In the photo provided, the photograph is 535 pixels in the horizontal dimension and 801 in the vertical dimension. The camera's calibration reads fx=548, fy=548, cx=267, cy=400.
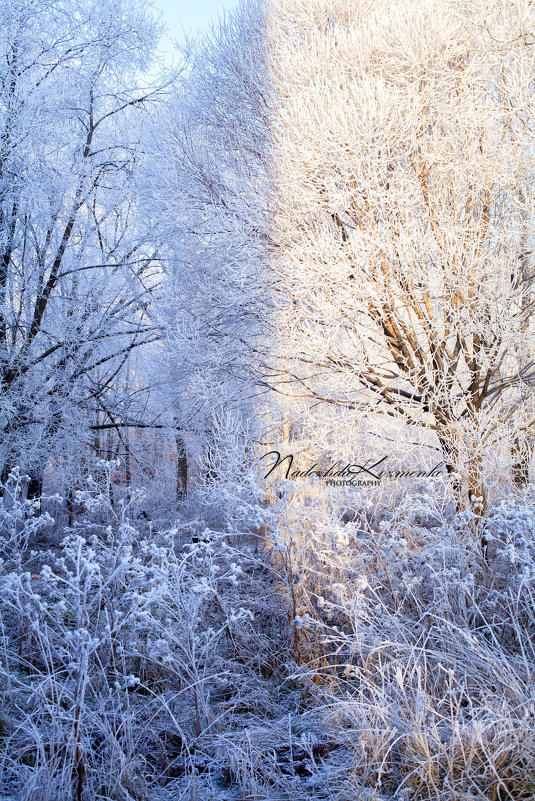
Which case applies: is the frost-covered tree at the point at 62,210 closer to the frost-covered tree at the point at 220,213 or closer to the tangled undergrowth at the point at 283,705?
the frost-covered tree at the point at 220,213

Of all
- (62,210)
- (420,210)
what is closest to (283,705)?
(420,210)

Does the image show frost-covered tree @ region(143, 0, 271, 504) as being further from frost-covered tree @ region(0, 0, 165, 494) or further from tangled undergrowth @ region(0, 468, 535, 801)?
tangled undergrowth @ region(0, 468, 535, 801)

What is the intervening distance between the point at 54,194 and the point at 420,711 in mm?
6538

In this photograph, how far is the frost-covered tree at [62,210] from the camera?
20.0 ft

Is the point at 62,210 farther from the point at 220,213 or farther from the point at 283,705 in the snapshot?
the point at 283,705

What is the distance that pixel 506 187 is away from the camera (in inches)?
182

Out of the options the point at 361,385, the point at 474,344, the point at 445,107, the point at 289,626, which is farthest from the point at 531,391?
the point at 289,626

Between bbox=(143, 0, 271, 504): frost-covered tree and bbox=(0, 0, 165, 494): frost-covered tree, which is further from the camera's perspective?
bbox=(0, 0, 165, 494): frost-covered tree

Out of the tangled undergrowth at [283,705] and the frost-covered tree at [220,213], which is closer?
the tangled undergrowth at [283,705]

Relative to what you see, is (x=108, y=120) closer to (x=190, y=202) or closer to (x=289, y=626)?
(x=190, y=202)

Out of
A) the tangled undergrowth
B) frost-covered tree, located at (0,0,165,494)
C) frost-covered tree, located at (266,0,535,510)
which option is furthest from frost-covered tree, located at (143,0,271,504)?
the tangled undergrowth

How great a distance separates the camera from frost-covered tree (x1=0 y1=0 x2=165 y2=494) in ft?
20.0

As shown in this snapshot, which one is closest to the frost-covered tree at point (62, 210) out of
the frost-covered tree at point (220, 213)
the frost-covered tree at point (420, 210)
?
the frost-covered tree at point (220, 213)

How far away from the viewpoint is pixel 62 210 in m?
6.77
